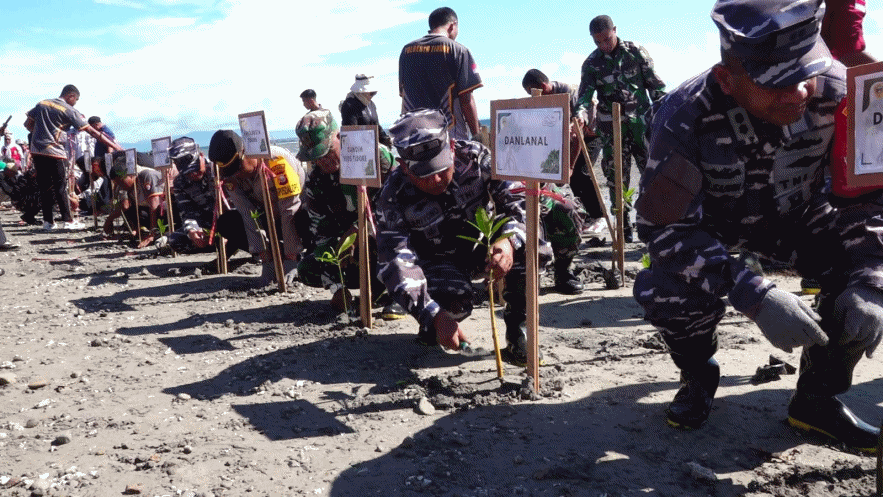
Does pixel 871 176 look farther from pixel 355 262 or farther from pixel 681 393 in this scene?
pixel 355 262

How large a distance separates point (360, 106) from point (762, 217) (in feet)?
15.6

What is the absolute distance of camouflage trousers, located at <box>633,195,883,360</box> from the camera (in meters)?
2.57

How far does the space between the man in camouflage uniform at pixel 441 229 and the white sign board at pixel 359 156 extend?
0.44 meters

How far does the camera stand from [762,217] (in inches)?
108

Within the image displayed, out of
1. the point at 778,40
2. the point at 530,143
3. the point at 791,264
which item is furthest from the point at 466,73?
the point at 778,40

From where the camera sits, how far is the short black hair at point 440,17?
6.03 m

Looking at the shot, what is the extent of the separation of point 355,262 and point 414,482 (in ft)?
8.42

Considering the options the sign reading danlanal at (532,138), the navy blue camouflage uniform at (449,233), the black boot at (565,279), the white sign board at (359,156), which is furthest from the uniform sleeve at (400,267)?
the black boot at (565,279)

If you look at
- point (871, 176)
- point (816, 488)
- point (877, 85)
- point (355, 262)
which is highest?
point (877, 85)

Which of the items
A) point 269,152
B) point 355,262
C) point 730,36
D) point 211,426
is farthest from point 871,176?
point 269,152

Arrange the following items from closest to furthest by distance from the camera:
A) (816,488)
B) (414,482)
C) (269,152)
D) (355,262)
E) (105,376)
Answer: (816,488) → (414,482) → (105,376) → (355,262) → (269,152)

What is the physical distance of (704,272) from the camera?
255 centimetres

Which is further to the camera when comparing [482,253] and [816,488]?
[482,253]

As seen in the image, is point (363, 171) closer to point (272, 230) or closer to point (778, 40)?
point (272, 230)
